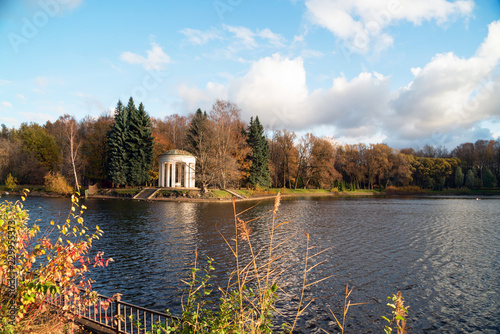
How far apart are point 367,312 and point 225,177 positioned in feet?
126

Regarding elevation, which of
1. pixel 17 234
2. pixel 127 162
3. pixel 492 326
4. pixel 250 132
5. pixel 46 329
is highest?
pixel 250 132

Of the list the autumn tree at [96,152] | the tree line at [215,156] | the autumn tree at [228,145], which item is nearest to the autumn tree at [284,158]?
the tree line at [215,156]

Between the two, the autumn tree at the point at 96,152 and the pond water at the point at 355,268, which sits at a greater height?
the autumn tree at the point at 96,152

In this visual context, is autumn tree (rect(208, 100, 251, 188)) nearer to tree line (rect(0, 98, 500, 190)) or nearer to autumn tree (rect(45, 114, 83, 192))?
tree line (rect(0, 98, 500, 190))

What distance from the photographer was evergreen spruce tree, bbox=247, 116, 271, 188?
54812mm

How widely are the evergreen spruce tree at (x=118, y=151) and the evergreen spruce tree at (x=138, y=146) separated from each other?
0.75 m

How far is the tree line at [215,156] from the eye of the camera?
48344mm

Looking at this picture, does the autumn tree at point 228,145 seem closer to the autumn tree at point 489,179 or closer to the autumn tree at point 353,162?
the autumn tree at point 353,162

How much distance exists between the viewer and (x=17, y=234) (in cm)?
422

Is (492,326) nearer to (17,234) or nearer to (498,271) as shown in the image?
(498,271)

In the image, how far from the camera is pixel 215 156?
1853 inches

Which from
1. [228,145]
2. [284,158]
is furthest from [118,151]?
[284,158]

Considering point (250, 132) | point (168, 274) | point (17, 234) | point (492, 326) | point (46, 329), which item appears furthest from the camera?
point (250, 132)

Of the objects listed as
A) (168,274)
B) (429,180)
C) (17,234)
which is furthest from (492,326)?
(429,180)
